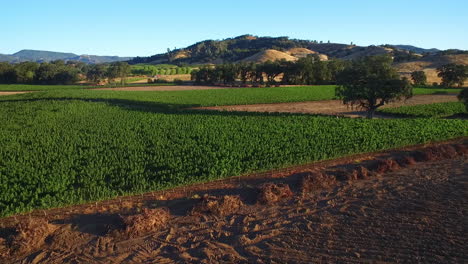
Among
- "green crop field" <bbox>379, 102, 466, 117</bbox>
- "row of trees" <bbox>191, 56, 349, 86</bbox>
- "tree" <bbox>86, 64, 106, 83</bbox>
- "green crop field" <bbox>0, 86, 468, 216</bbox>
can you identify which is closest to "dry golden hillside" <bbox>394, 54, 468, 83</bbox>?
"row of trees" <bbox>191, 56, 349, 86</bbox>

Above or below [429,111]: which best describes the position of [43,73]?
above

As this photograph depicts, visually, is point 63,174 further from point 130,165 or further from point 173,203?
point 173,203

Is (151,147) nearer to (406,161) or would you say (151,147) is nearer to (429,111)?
(406,161)

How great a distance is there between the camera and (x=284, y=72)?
8438cm

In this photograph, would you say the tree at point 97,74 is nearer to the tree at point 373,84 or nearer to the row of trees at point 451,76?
the tree at point 373,84

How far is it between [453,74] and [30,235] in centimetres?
8641

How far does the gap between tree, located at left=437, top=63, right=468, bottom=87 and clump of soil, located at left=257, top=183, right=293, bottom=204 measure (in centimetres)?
7739

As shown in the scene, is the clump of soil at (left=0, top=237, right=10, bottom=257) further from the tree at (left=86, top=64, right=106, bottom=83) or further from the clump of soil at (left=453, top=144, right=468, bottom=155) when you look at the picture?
the tree at (left=86, top=64, right=106, bottom=83)

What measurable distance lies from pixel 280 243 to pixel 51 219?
8136 millimetres

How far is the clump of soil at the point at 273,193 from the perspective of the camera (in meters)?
13.2

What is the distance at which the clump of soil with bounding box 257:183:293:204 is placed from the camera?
13.2 metres

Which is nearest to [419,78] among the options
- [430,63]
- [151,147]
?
[430,63]

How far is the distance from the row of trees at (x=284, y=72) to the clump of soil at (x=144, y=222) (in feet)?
242

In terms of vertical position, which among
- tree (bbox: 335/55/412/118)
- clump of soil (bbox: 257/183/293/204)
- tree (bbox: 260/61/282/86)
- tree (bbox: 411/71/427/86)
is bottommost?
clump of soil (bbox: 257/183/293/204)
